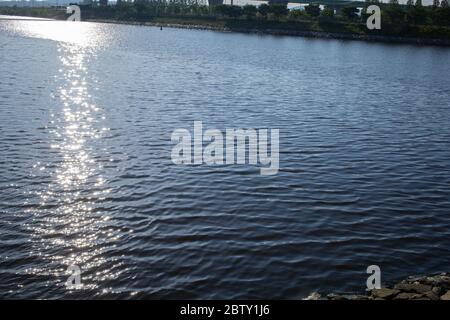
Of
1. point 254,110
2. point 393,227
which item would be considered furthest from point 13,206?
point 254,110

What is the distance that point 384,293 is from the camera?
15.6m

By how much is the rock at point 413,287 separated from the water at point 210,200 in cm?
129

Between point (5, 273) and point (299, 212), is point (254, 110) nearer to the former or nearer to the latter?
point (299, 212)

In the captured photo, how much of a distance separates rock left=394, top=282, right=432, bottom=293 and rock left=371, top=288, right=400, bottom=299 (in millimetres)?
349

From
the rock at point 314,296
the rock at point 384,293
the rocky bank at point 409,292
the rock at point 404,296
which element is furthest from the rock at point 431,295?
the rock at point 314,296

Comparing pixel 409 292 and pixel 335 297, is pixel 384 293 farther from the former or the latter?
pixel 335 297

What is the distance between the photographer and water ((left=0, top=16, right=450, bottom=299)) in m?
17.3

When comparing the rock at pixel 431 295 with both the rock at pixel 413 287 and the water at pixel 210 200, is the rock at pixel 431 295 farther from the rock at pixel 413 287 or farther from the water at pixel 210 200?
the water at pixel 210 200

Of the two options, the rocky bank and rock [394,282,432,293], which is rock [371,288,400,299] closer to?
the rocky bank

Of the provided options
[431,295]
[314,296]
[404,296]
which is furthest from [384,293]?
[314,296]

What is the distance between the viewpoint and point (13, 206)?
22.0m

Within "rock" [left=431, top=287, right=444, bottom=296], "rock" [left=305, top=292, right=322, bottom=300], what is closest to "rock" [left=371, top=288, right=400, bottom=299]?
"rock" [left=431, top=287, right=444, bottom=296]

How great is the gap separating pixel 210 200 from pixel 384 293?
11.0 m

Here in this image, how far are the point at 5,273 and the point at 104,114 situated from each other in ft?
89.9
